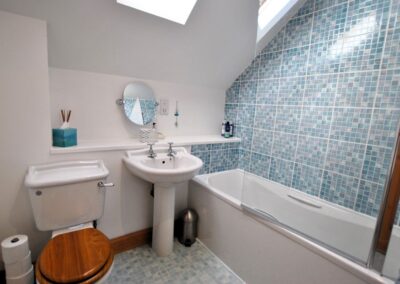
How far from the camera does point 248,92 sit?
225cm

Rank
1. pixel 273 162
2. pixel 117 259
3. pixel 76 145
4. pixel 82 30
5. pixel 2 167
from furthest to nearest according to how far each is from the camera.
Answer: pixel 273 162, pixel 117 259, pixel 76 145, pixel 82 30, pixel 2 167

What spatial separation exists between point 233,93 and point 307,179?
1165mm

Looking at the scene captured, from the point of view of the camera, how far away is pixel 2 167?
129 cm

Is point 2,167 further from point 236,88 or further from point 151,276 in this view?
point 236,88

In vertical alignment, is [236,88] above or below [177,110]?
above

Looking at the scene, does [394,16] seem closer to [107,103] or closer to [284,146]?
[284,146]

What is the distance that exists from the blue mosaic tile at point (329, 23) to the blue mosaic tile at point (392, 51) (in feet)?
0.98

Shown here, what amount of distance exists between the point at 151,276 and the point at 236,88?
1.90m

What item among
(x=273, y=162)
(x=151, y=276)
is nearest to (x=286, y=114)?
(x=273, y=162)

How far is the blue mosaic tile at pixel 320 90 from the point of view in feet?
5.31

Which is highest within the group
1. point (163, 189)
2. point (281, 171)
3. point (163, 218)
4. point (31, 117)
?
point (31, 117)

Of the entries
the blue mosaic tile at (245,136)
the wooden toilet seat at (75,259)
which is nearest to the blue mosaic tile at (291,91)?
the blue mosaic tile at (245,136)

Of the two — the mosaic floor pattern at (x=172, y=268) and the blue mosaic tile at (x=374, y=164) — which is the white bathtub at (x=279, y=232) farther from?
the blue mosaic tile at (x=374, y=164)

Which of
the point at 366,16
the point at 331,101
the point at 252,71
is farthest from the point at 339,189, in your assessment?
the point at 252,71
